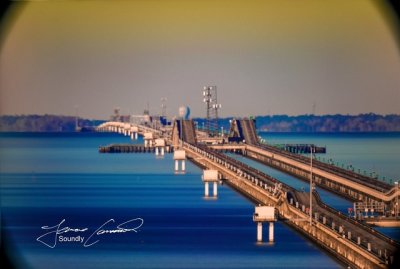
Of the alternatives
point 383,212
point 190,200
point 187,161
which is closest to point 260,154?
point 187,161

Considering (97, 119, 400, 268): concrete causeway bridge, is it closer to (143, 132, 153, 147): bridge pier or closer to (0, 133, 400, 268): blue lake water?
(0, 133, 400, 268): blue lake water

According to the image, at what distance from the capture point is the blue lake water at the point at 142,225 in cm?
4650

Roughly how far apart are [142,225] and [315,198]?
945 cm

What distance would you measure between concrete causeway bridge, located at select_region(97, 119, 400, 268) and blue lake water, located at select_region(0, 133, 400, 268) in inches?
31.6

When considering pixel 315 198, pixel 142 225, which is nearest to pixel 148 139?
pixel 142 225

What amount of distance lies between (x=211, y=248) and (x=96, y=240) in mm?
6180

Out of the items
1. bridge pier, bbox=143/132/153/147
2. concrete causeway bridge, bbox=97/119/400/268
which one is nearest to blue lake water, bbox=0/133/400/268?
concrete causeway bridge, bbox=97/119/400/268

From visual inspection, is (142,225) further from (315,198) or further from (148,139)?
(148,139)

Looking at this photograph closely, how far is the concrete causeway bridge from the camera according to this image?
42.9 m

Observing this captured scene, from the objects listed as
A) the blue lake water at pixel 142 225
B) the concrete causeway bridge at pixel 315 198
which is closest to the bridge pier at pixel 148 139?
the concrete causeway bridge at pixel 315 198

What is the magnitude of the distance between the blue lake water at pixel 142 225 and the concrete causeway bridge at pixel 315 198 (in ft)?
2.63

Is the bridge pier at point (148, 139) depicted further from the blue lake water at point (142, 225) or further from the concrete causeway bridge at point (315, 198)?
the blue lake water at point (142, 225)

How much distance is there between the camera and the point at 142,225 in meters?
59.2

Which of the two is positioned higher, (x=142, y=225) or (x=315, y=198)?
(x=315, y=198)
